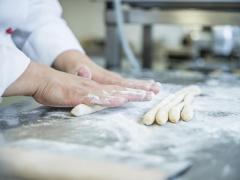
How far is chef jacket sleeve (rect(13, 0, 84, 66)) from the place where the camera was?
104 cm

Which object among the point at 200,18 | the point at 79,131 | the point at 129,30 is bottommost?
the point at 129,30

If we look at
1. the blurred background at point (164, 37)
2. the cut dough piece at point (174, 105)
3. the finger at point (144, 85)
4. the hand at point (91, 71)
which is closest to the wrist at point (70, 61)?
the hand at point (91, 71)

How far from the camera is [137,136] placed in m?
0.57

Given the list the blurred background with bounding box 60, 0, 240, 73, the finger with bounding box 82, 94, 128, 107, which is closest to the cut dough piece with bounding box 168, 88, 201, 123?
the finger with bounding box 82, 94, 128, 107

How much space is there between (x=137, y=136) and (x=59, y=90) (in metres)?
0.24

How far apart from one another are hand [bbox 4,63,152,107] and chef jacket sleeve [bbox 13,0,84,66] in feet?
0.92

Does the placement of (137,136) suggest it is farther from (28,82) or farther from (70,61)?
(70,61)

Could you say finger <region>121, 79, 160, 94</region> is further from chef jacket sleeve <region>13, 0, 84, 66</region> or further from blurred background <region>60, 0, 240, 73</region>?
blurred background <region>60, 0, 240, 73</region>

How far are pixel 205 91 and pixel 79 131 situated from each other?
1.56ft

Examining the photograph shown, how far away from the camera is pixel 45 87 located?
2.45 ft

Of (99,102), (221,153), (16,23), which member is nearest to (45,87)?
(99,102)

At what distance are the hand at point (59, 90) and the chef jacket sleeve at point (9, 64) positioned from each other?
12 millimetres

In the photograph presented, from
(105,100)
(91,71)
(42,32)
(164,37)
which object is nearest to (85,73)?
(91,71)

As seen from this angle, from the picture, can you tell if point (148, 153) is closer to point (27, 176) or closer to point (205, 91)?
point (27, 176)
